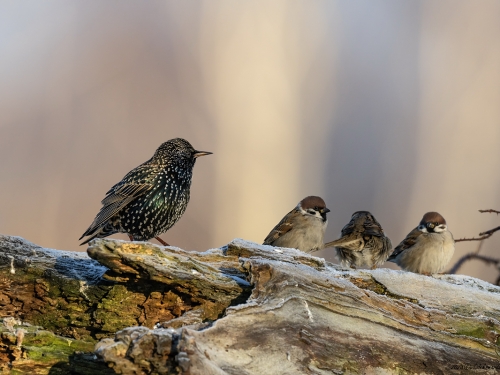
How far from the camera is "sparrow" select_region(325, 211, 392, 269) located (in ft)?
20.1

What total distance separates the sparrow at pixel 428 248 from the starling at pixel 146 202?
101 inches

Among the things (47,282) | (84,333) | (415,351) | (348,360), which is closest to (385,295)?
(415,351)

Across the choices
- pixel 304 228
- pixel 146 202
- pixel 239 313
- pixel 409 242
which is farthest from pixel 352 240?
pixel 239 313

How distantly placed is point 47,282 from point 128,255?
0.77 m

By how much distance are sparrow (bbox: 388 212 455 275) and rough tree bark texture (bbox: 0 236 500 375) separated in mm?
2526

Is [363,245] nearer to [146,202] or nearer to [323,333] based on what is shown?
[146,202]

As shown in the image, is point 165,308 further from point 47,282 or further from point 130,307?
point 47,282

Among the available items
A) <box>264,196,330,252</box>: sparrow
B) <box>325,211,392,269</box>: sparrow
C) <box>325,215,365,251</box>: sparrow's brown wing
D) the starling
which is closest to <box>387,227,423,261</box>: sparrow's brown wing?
<box>325,211,392,269</box>: sparrow

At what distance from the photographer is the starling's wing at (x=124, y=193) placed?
18.2 feet

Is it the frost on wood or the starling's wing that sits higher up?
the starling's wing

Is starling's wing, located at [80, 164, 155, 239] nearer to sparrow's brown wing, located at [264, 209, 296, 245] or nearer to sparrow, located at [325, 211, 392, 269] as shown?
sparrow's brown wing, located at [264, 209, 296, 245]

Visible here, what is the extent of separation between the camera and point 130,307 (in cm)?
329

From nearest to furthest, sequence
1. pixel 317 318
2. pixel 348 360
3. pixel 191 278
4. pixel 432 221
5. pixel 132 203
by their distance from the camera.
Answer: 1. pixel 348 360
2. pixel 317 318
3. pixel 191 278
4. pixel 132 203
5. pixel 432 221

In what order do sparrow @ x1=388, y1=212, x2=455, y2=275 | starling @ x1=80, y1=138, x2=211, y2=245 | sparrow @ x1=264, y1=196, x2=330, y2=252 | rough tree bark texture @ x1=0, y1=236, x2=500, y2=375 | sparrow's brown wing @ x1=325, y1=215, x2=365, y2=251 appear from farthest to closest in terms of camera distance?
sparrow @ x1=388, y1=212, x2=455, y2=275
sparrow @ x1=264, y1=196, x2=330, y2=252
sparrow's brown wing @ x1=325, y1=215, x2=365, y2=251
starling @ x1=80, y1=138, x2=211, y2=245
rough tree bark texture @ x1=0, y1=236, x2=500, y2=375
